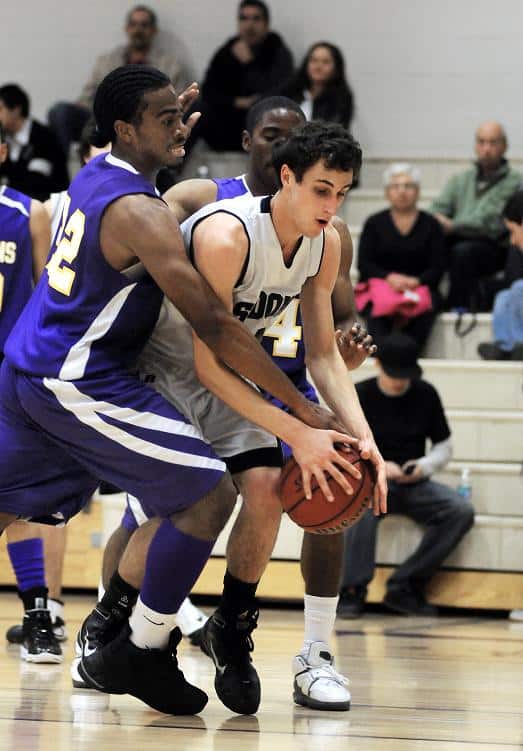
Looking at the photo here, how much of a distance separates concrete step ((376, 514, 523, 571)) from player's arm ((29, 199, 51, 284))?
2.56 meters

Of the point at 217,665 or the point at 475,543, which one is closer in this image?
the point at 217,665

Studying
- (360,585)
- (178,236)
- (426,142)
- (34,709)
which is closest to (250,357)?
(178,236)

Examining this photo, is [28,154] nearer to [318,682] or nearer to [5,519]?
[5,519]

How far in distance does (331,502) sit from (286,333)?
91 centimetres

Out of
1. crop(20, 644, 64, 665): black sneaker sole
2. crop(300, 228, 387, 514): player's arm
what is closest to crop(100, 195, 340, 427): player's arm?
crop(300, 228, 387, 514): player's arm

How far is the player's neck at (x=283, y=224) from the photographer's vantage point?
3500 millimetres

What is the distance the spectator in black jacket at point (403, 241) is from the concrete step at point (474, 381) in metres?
0.60

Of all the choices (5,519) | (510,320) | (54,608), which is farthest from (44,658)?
(510,320)

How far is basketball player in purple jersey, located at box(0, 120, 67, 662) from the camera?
4.70m

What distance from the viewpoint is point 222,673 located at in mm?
3572

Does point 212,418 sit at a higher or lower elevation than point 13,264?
lower

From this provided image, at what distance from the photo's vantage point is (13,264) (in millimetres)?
4715

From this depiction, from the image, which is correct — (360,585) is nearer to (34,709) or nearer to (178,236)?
(34,709)

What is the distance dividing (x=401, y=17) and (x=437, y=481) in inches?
173
